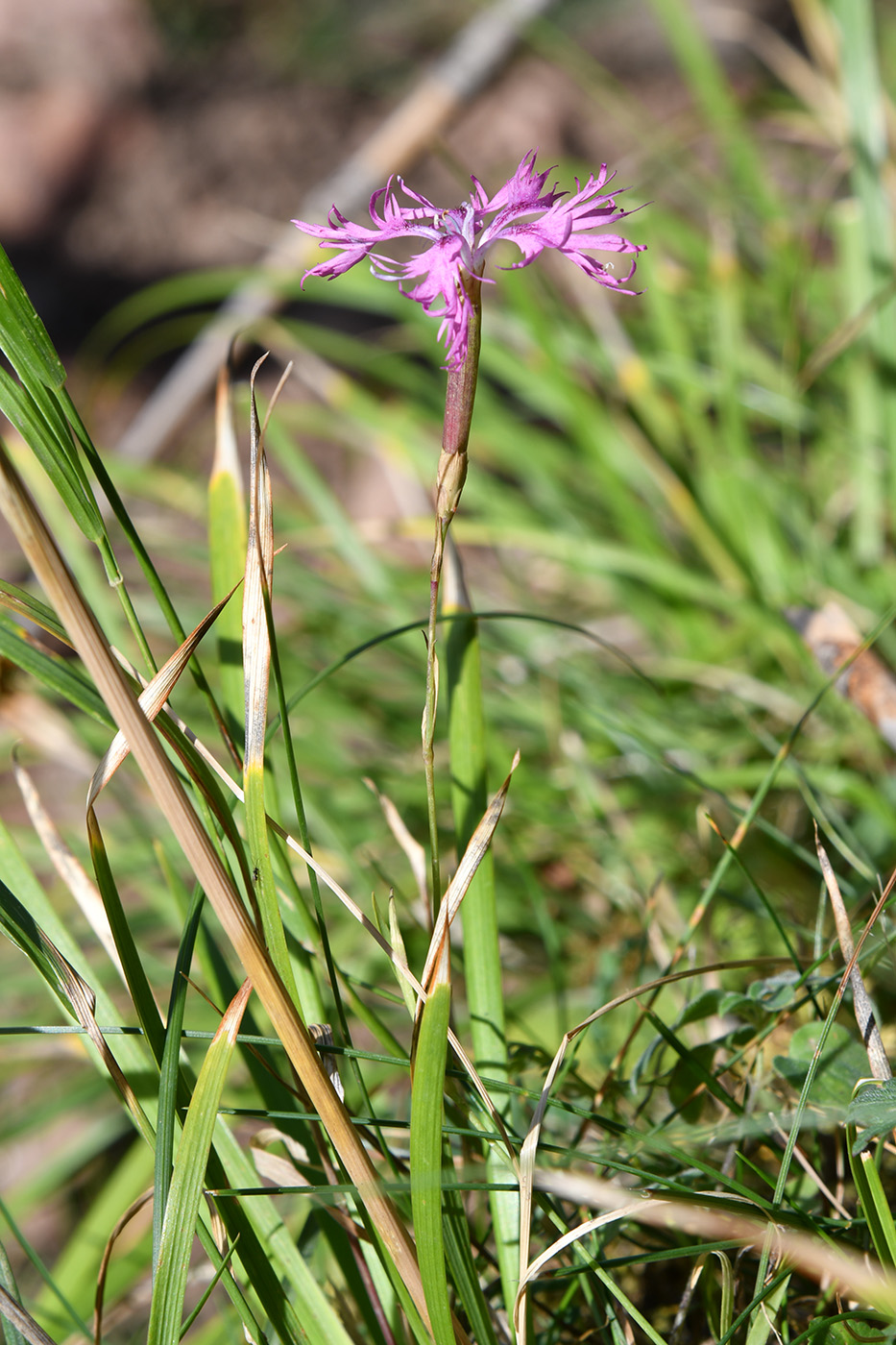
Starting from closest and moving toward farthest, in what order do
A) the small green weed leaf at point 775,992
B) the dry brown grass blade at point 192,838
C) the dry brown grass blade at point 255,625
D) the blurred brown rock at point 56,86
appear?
the dry brown grass blade at point 192,838 < the dry brown grass blade at point 255,625 < the small green weed leaf at point 775,992 < the blurred brown rock at point 56,86

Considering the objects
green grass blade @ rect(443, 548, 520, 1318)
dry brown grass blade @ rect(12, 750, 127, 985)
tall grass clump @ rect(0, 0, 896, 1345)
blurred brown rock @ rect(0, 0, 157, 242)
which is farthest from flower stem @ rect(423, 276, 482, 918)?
blurred brown rock @ rect(0, 0, 157, 242)

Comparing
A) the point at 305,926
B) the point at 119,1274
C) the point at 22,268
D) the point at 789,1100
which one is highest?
the point at 22,268

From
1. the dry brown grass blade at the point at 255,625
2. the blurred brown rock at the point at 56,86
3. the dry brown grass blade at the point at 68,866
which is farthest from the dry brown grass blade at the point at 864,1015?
the blurred brown rock at the point at 56,86

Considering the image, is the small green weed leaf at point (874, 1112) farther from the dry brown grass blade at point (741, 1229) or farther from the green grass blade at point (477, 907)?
the green grass blade at point (477, 907)

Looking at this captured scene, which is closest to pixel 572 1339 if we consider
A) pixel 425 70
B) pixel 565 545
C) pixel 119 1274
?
pixel 119 1274

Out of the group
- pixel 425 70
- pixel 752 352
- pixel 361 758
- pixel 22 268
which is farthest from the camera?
pixel 425 70

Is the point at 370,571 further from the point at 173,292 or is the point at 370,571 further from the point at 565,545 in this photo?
the point at 173,292

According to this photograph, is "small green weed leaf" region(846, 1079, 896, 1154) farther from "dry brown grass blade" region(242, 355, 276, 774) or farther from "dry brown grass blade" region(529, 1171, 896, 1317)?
"dry brown grass blade" region(242, 355, 276, 774)

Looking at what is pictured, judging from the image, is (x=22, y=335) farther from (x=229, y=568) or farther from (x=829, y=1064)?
(x=829, y=1064)
